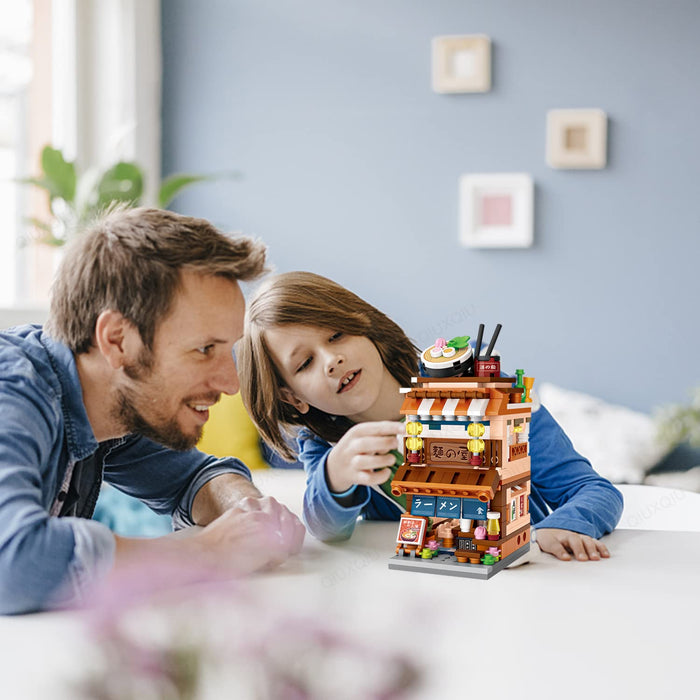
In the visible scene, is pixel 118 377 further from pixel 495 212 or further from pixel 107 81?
pixel 107 81

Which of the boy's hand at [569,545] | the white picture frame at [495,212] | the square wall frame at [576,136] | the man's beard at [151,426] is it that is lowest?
the boy's hand at [569,545]

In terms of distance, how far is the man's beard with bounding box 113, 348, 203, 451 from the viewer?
1.87 ft

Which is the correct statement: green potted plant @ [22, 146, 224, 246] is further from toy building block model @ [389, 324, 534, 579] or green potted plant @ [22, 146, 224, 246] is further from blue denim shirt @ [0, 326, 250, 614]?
toy building block model @ [389, 324, 534, 579]

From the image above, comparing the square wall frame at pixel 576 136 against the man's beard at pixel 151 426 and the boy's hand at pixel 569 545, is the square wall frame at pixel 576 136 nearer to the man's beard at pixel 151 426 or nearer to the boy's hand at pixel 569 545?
the boy's hand at pixel 569 545

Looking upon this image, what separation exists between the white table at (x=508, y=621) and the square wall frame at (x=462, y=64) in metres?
1.39

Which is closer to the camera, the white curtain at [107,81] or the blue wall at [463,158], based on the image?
the blue wall at [463,158]

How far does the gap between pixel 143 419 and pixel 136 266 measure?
0.12 meters

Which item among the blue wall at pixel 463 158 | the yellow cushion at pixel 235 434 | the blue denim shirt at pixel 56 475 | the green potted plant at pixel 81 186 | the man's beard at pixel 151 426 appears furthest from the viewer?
the green potted plant at pixel 81 186

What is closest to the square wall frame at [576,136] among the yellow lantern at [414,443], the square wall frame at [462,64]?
Answer: the square wall frame at [462,64]

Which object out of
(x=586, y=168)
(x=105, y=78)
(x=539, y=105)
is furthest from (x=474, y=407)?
(x=105, y=78)

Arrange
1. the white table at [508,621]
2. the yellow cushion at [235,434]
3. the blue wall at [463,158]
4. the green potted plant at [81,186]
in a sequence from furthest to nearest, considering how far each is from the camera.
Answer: the green potted plant at [81,186], the blue wall at [463,158], the yellow cushion at [235,434], the white table at [508,621]

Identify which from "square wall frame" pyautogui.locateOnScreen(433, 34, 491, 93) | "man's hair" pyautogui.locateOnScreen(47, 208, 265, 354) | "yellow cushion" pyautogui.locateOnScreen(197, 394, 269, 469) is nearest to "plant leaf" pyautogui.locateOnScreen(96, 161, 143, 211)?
"square wall frame" pyautogui.locateOnScreen(433, 34, 491, 93)

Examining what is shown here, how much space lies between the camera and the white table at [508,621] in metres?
0.39

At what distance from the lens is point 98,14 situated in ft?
7.32
